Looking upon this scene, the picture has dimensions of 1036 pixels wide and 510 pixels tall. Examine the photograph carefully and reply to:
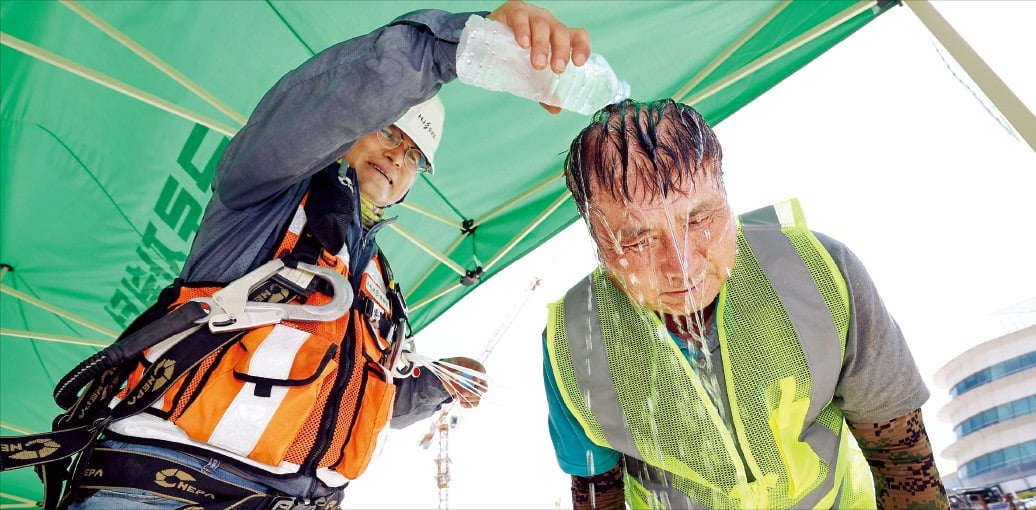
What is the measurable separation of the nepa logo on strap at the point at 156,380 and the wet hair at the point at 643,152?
1110 mm

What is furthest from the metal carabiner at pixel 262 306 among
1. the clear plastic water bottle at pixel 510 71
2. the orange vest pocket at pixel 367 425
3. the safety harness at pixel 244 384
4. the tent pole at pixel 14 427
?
the tent pole at pixel 14 427

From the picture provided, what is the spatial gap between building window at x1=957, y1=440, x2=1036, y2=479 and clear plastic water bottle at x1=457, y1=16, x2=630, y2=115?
1.47 m

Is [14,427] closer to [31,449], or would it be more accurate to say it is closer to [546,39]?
[31,449]

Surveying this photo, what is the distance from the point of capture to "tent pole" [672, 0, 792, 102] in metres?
3.44

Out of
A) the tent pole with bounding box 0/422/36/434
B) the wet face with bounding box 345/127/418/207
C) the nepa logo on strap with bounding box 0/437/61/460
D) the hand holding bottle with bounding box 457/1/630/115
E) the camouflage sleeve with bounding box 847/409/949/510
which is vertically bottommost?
the camouflage sleeve with bounding box 847/409/949/510

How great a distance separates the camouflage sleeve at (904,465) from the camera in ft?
5.57

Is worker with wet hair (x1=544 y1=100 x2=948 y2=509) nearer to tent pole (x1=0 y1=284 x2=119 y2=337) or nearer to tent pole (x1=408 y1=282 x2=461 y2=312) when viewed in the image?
tent pole (x1=408 y1=282 x2=461 y2=312)

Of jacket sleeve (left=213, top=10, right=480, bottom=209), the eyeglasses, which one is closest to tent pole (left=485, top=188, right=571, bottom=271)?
the eyeglasses

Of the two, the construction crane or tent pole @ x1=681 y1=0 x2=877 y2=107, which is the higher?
tent pole @ x1=681 y1=0 x2=877 y2=107

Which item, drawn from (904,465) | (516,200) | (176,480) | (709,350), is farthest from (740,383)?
(516,200)

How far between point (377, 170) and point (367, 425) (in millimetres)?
1005

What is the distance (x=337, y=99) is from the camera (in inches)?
65.8

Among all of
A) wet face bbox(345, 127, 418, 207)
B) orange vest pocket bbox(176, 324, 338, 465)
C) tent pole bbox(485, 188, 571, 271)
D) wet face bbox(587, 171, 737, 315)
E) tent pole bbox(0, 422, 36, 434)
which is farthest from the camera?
tent pole bbox(0, 422, 36, 434)

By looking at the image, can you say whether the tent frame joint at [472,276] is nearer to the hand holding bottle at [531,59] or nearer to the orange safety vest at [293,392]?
the orange safety vest at [293,392]
